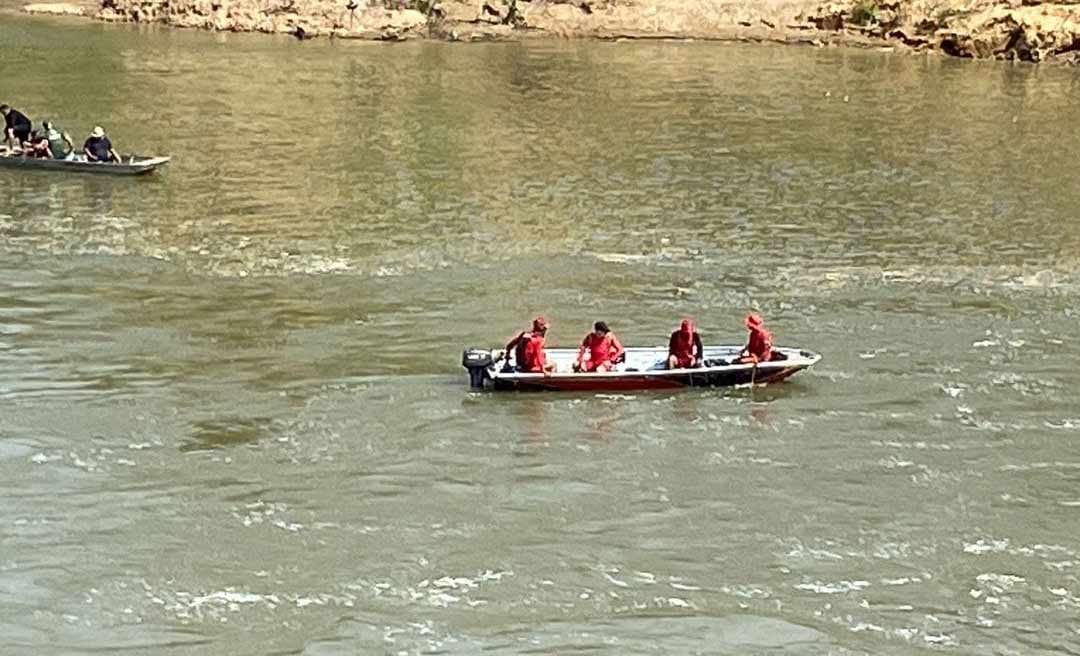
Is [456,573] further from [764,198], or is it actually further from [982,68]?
[982,68]

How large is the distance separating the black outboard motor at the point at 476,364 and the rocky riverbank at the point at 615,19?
5137cm

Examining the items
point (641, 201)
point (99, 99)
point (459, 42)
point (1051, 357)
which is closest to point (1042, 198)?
point (641, 201)

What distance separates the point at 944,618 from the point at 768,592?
169 cm

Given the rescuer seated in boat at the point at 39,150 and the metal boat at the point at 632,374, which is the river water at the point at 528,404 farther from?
the rescuer seated in boat at the point at 39,150

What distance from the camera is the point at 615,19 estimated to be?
74188mm

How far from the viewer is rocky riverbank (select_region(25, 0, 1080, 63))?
70.8 m

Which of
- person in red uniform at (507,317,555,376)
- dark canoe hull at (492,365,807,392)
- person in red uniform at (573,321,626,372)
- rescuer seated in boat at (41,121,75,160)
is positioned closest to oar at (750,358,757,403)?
dark canoe hull at (492,365,807,392)

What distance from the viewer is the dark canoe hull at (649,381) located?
21.8 meters

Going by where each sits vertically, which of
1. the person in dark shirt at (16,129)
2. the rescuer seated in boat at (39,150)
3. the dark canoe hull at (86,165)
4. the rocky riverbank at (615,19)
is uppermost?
the rocky riverbank at (615,19)

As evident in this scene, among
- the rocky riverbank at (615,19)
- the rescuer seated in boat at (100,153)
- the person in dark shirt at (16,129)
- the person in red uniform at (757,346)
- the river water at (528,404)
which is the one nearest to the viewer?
the river water at (528,404)

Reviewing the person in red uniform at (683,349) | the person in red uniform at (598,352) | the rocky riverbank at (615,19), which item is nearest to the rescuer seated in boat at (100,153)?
the person in red uniform at (598,352)

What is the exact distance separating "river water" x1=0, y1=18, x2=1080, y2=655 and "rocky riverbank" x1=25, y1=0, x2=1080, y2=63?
2730cm

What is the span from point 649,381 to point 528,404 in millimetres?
1668

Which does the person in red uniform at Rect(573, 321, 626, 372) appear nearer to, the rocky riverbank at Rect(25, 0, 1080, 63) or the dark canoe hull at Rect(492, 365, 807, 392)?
the dark canoe hull at Rect(492, 365, 807, 392)
